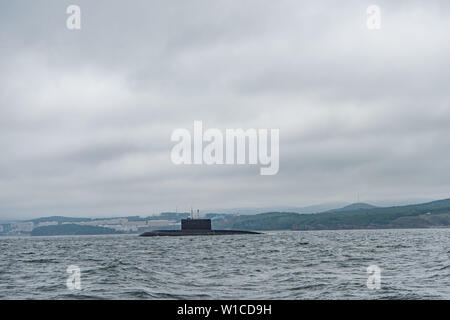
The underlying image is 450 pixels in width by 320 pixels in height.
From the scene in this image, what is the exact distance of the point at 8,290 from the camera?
103ft

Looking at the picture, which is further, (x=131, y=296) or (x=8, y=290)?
(x=8, y=290)
